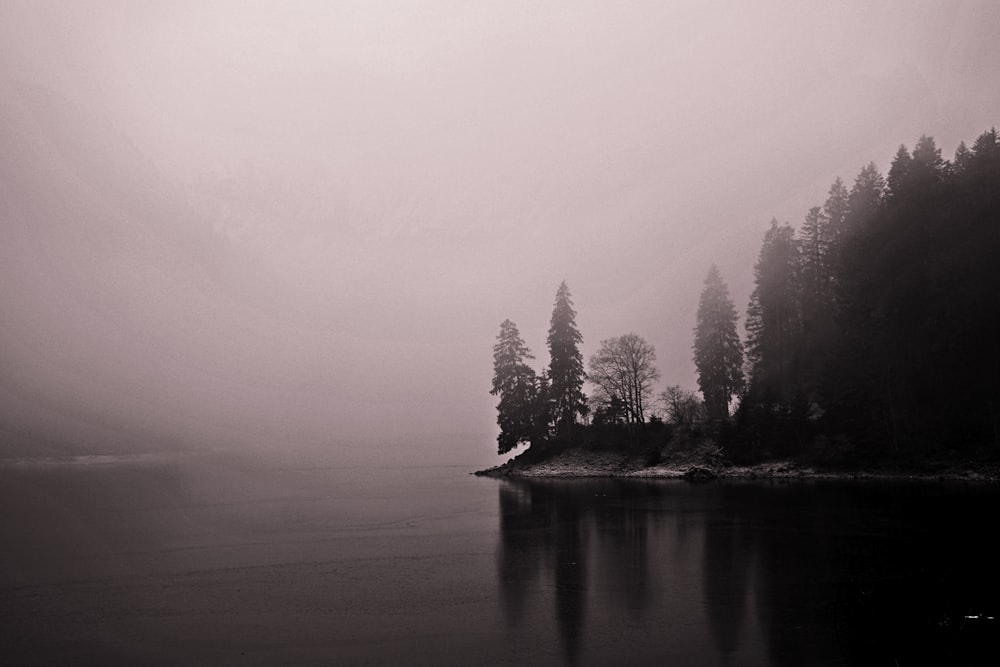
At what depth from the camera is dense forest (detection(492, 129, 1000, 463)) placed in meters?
51.1

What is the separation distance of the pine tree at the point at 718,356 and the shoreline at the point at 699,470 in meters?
11.0

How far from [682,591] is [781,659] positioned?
278 inches

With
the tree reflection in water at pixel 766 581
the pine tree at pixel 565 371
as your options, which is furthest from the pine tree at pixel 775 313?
the tree reflection in water at pixel 766 581

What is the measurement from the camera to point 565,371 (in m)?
90.1

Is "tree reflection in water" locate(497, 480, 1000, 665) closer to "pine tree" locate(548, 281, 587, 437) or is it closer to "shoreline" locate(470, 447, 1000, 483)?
"shoreline" locate(470, 447, 1000, 483)

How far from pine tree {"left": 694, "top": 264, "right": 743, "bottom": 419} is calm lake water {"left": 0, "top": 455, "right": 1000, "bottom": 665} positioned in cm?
3604

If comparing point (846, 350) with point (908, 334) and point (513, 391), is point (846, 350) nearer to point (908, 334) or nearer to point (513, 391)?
point (908, 334)

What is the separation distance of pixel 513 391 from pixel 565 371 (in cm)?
865

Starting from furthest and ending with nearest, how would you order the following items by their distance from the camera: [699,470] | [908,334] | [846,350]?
[699,470] < [846,350] < [908,334]

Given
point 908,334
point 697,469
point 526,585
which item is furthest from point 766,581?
point 697,469

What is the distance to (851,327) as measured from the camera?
2372 inches

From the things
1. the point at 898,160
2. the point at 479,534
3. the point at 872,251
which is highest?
the point at 898,160

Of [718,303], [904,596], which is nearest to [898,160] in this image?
[718,303]

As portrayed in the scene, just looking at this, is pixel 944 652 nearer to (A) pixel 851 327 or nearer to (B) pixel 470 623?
(B) pixel 470 623
